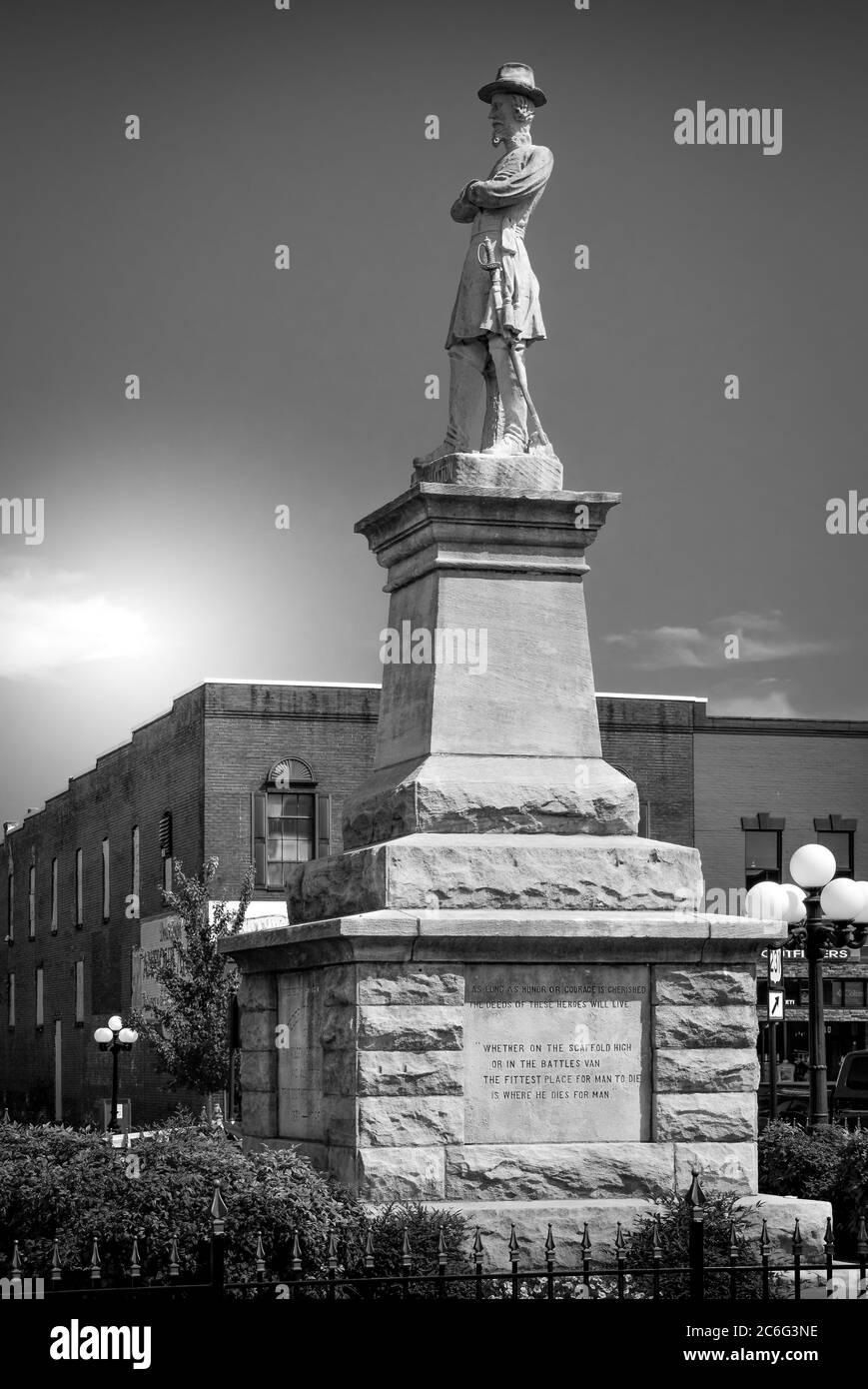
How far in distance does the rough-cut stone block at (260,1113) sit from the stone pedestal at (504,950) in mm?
63

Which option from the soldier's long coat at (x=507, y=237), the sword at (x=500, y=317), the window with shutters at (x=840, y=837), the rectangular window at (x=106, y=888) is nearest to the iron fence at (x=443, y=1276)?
the sword at (x=500, y=317)

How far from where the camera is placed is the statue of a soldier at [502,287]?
1324 cm

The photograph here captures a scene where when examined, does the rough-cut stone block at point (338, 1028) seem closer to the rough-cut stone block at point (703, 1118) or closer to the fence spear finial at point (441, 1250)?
the fence spear finial at point (441, 1250)

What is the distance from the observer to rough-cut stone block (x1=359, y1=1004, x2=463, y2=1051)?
11.5 metres

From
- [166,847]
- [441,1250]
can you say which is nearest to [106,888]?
[166,847]

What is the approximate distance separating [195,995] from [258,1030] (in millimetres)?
24918

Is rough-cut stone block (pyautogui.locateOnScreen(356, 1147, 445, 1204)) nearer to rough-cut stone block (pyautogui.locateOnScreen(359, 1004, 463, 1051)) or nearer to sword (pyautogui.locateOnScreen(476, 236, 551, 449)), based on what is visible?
rough-cut stone block (pyautogui.locateOnScreen(359, 1004, 463, 1051))

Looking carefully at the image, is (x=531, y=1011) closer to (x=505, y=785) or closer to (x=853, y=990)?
(x=505, y=785)

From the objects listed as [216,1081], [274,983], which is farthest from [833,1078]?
[274,983]

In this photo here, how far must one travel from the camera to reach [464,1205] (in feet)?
37.4

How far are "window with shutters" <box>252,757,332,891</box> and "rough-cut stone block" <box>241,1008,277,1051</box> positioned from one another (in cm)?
2905

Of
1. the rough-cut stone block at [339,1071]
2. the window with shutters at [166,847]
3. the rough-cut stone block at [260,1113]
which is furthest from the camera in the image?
the window with shutters at [166,847]
